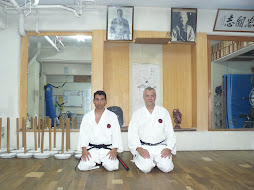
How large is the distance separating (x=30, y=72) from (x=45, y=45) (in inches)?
25.3

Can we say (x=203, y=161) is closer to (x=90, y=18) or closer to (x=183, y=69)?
(x=183, y=69)

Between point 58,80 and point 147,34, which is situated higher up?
point 147,34

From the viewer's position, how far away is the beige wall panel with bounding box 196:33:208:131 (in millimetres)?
5078

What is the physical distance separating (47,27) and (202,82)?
337cm

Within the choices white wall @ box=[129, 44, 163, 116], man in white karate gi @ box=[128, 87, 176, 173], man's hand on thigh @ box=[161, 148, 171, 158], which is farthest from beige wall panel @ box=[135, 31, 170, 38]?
man's hand on thigh @ box=[161, 148, 171, 158]

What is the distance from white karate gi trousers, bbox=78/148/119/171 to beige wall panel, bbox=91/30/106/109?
1.74 m

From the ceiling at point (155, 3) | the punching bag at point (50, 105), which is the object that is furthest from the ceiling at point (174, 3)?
the punching bag at point (50, 105)

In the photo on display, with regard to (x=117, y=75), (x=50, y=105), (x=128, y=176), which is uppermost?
(x=117, y=75)

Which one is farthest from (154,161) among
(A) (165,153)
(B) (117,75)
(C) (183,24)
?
(C) (183,24)

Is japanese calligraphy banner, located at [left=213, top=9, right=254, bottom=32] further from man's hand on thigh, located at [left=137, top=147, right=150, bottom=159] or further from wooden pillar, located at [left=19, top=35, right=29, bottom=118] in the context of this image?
wooden pillar, located at [left=19, top=35, right=29, bottom=118]

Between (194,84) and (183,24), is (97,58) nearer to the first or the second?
(183,24)

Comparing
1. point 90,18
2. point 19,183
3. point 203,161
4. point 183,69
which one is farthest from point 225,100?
point 19,183

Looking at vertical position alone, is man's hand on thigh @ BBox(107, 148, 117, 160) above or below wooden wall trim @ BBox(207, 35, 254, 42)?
below

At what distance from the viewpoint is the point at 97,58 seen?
4922 mm
